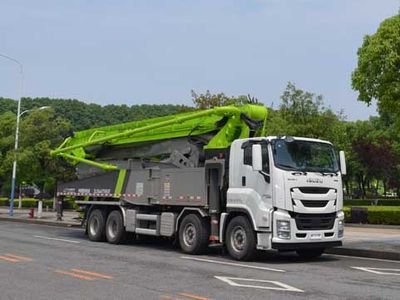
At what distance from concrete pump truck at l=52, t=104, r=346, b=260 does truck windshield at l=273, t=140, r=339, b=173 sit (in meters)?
0.02

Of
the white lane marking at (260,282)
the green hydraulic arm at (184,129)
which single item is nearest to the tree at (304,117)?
the green hydraulic arm at (184,129)

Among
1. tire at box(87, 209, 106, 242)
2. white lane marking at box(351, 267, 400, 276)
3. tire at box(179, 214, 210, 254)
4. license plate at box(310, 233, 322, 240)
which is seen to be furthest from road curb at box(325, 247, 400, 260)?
tire at box(87, 209, 106, 242)

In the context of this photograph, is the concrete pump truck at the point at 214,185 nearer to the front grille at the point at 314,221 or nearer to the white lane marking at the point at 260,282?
the front grille at the point at 314,221

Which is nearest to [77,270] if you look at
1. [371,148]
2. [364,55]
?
[364,55]

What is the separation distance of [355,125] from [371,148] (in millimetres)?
6313

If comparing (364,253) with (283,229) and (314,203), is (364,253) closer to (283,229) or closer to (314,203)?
(314,203)

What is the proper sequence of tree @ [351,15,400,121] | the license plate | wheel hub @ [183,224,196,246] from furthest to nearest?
tree @ [351,15,400,121] → wheel hub @ [183,224,196,246] → the license plate

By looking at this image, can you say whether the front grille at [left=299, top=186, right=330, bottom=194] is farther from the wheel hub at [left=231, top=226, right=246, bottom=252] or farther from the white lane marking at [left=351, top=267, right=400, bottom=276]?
the white lane marking at [left=351, top=267, right=400, bottom=276]

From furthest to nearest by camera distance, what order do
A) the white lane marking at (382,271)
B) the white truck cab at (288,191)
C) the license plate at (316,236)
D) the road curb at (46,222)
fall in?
1. the road curb at (46,222)
2. the license plate at (316,236)
3. the white truck cab at (288,191)
4. the white lane marking at (382,271)

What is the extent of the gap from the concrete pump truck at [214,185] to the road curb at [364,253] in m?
1.27

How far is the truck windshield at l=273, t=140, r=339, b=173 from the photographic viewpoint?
43.6 ft

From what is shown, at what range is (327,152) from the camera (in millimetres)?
14156

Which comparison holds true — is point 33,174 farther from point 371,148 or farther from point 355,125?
point 355,125

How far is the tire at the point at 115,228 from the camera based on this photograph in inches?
689
